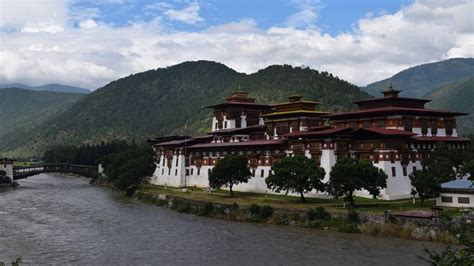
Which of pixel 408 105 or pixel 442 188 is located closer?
pixel 442 188

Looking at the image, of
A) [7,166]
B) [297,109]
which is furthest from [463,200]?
[7,166]

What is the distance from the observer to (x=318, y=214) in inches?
2411

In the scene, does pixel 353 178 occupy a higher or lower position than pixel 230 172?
lower

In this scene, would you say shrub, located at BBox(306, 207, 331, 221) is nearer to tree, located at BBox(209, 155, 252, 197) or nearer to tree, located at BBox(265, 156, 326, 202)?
tree, located at BBox(265, 156, 326, 202)

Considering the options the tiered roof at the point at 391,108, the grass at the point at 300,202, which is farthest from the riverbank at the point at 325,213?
the tiered roof at the point at 391,108

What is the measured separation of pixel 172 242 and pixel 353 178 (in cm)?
2212

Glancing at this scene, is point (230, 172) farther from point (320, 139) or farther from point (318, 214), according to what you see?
point (318, 214)

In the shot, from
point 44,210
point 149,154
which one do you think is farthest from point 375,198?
point 149,154

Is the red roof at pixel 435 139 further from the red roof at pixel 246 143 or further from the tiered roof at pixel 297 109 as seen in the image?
the tiered roof at pixel 297 109

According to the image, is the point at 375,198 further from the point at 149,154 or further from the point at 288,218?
the point at 149,154

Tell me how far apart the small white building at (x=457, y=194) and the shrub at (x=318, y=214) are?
1303cm

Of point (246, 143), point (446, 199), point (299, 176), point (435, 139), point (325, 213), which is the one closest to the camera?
point (325, 213)

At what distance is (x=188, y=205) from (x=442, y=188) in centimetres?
3360

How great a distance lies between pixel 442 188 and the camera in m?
63.0
